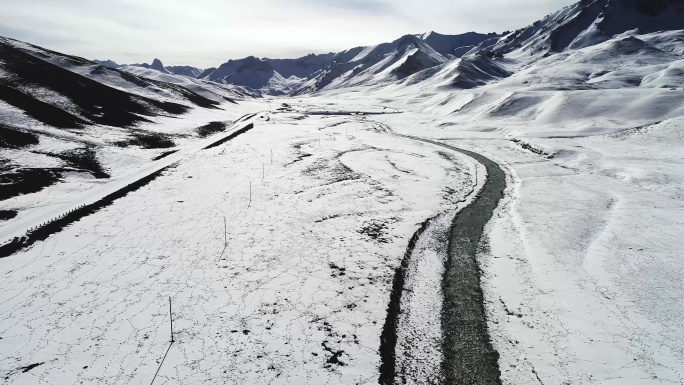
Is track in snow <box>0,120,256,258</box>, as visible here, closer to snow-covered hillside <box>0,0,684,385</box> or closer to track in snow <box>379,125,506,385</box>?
snow-covered hillside <box>0,0,684,385</box>

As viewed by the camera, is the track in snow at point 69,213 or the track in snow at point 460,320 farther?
the track in snow at point 69,213

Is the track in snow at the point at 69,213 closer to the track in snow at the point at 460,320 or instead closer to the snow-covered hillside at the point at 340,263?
the snow-covered hillside at the point at 340,263

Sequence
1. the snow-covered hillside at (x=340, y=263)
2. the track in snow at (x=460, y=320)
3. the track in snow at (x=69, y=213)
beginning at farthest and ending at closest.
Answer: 1. the track in snow at (x=69, y=213)
2. the snow-covered hillside at (x=340, y=263)
3. the track in snow at (x=460, y=320)

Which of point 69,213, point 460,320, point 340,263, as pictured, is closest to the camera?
point 460,320

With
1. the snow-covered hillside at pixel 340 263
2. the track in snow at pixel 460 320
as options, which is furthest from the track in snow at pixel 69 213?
the track in snow at pixel 460 320

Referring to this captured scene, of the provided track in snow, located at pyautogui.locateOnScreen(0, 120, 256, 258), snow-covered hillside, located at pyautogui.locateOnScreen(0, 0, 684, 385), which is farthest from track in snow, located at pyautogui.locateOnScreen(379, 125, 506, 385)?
track in snow, located at pyautogui.locateOnScreen(0, 120, 256, 258)

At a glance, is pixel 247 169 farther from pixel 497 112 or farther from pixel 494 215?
pixel 497 112

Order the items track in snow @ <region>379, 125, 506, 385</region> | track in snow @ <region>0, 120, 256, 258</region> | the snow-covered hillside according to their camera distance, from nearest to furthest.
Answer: track in snow @ <region>379, 125, 506, 385</region> < the snow-covered hillside < track in snow @ <region>0, 120, 256, 258</region>

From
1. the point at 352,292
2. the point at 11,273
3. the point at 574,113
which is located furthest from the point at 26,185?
the point at 574,113

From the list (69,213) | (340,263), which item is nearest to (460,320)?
(340,263)

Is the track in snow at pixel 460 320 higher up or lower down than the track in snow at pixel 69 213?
higher up

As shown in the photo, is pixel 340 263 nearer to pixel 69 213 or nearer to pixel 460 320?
pixel 460 320
